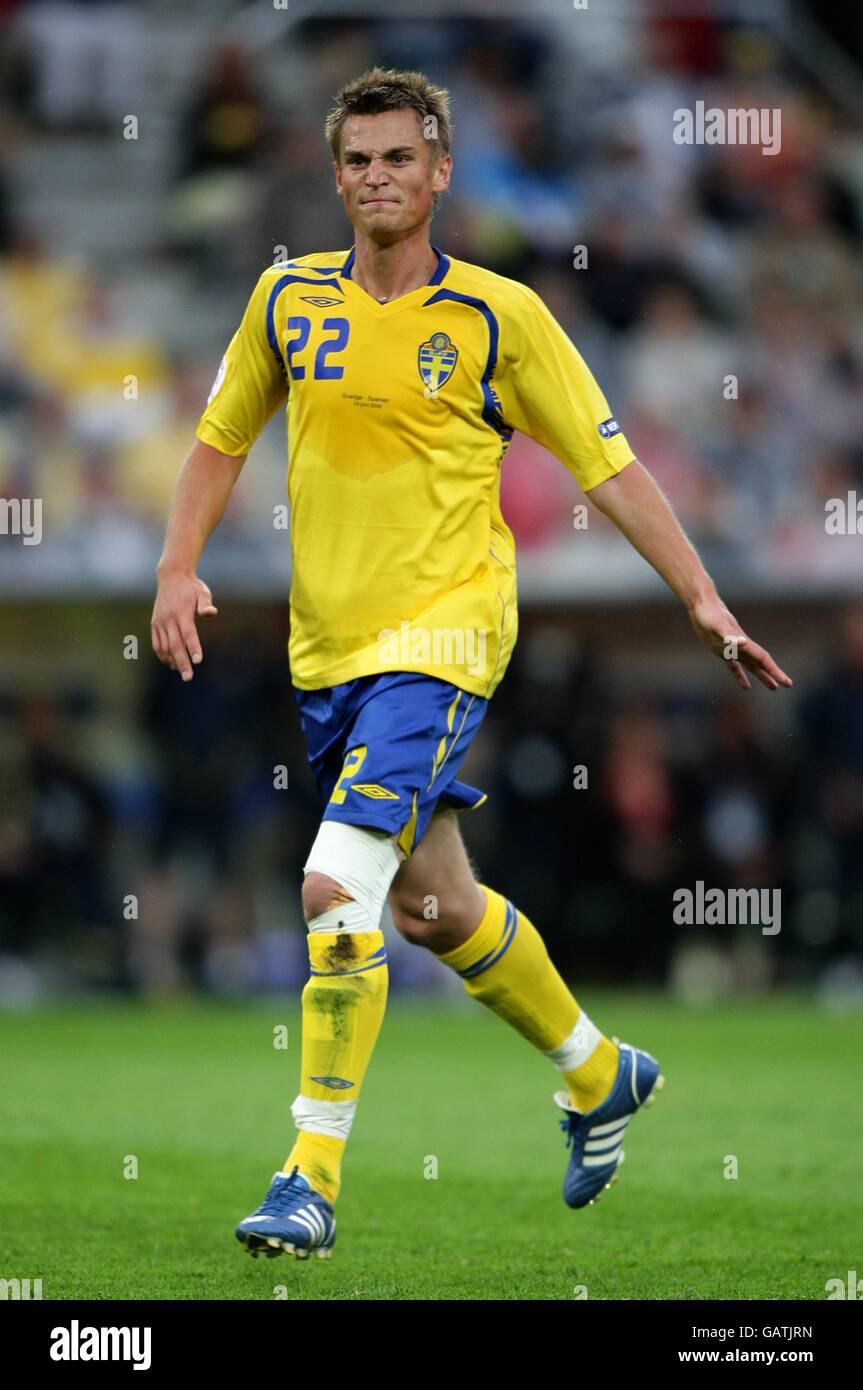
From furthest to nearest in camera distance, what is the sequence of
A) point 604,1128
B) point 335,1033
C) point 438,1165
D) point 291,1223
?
point 438,1165, point 604,1128, point 335,1033, point 291,1223

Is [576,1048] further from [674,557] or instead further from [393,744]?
[674,557]

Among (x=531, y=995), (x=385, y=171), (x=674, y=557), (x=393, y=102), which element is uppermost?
(x=393, y=102)

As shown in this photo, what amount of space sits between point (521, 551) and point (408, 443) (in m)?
7.42

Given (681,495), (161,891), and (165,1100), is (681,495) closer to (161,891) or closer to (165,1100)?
(161,891)

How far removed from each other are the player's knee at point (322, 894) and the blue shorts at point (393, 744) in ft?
0.48

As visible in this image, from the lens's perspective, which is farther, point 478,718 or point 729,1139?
point 729,1139

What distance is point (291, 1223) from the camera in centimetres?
438

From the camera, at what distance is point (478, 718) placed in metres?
5.19

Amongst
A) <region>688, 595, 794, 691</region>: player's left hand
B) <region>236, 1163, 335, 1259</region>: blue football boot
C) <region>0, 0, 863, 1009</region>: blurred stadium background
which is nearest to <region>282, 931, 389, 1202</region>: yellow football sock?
<region>236, 1163, 335, 1259</region>: blue football boot

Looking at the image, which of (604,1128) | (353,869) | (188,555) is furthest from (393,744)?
(604,1128)

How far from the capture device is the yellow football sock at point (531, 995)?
551cm

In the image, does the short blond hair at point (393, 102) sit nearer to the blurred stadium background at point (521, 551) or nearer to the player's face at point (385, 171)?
the player's face at point (385, 171)
